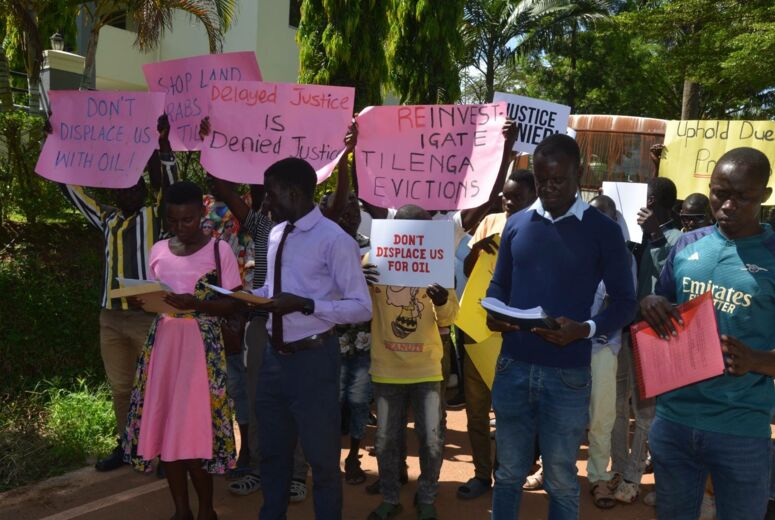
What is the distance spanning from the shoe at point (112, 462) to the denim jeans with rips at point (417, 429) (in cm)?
206

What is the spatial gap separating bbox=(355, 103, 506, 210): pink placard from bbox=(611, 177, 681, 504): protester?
1.27 meters

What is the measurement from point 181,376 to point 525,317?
209cm

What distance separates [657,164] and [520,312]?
12.6 ft

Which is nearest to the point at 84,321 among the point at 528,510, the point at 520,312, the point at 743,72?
Answer: the point at 528,510

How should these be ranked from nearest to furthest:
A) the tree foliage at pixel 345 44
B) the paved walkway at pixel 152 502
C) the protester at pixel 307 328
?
1. the protester at pixel 307 328
2. the paved walkway at pixel 152 502
3. the tree foliage at pixel 345 44

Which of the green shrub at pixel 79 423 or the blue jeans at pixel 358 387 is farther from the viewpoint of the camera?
the green shrub at pixel 79 423

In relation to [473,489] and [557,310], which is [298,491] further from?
[557,310]

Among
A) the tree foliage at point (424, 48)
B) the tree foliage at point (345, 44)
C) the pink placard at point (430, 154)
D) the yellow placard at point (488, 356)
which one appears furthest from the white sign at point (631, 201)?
the tree foliage at point (424, 48)

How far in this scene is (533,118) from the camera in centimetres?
500

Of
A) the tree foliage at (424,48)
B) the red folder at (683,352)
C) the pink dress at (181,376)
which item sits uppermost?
the tree foliage at (424,48)

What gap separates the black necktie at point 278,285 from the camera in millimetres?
3383

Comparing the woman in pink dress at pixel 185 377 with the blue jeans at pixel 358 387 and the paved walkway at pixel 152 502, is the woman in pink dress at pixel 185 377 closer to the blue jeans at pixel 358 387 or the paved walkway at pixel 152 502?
the paved walkway at pixel 152 502

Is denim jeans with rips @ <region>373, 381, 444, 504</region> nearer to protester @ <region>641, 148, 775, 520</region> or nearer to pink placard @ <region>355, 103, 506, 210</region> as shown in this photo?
pink placard @ <region>355, 103, 506, 210</region>

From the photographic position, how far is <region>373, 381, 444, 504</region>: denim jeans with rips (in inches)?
161
